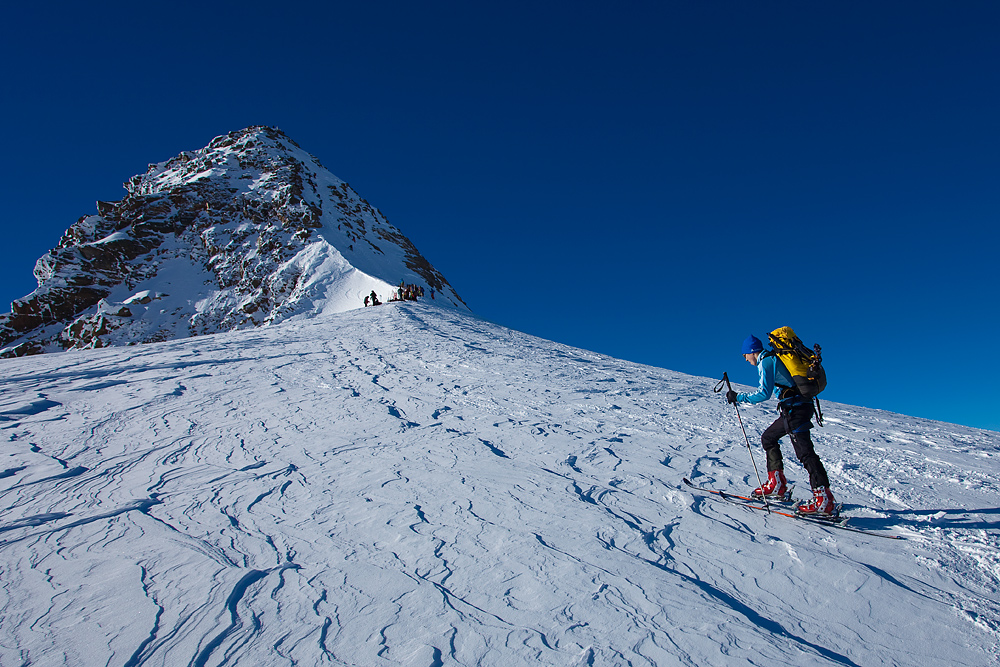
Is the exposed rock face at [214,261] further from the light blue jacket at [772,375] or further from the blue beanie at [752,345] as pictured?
the light blue jacket at [772,375]

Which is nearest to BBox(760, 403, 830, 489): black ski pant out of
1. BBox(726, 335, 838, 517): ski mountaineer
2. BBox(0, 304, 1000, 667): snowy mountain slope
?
BBox(726, 335, 838, 517): ski mountaineer

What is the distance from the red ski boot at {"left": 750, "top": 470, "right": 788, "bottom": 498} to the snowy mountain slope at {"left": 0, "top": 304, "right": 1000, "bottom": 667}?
414 millimetres

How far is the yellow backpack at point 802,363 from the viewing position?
457 centimetres

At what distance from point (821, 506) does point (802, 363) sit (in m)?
1.39

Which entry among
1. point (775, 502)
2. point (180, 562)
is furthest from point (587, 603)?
point (180, 562)

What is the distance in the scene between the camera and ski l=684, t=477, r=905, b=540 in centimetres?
418

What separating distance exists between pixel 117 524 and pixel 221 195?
79608mm

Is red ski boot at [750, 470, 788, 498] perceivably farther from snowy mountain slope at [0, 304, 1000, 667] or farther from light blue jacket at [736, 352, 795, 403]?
light blue jacket at [736, 352, 795, 403]

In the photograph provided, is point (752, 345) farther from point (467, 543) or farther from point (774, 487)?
point (467, 543)

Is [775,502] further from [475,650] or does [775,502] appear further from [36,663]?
[36,663]

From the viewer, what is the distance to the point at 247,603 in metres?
3.18

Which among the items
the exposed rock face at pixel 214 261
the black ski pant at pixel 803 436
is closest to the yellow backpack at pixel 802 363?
the black ski pant at pixel 803 436

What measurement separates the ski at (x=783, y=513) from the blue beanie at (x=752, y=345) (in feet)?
5.16

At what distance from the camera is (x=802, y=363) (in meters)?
4.61
